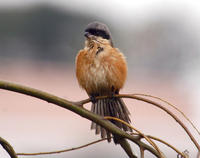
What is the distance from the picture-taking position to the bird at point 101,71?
403 centimetres

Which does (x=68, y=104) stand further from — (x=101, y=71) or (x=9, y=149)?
(x=101, y=71)

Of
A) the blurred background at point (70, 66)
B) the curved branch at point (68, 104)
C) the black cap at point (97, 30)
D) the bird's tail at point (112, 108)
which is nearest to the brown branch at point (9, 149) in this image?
the curved branch at point (68, 104)

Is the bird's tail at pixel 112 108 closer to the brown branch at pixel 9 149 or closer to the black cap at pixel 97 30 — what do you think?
the black cap at pixel 97 30

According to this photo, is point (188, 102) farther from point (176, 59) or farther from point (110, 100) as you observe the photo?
point (110, 100)

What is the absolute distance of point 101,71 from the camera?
402 centimetres

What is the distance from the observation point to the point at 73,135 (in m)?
15.2

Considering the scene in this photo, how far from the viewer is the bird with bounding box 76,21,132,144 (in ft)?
13.2

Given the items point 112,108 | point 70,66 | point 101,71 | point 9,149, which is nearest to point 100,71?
point 101,71

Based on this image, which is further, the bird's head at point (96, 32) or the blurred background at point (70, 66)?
the blurred background at point (70, 66)

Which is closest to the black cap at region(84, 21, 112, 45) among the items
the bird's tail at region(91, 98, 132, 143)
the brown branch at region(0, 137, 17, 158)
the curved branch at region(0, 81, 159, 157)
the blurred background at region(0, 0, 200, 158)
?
the bird's tail at region(91, 98, 132, 143)

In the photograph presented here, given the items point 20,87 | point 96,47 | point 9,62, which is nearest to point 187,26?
point 9,62

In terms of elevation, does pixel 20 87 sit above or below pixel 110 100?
below

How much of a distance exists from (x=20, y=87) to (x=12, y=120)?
14377 millimetres

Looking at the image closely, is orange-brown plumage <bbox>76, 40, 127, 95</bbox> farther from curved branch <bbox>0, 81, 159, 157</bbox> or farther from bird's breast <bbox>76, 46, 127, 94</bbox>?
curved branch <bbox>0, 81, 159, 157</bbox>
